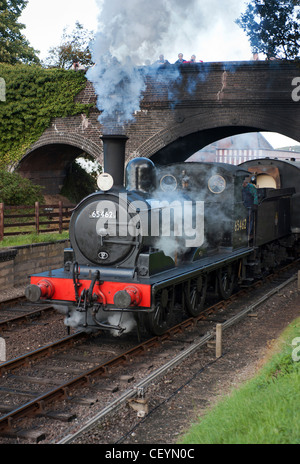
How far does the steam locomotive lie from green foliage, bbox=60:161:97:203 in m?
16.0

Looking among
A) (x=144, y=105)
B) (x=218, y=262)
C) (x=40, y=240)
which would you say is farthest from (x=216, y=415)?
(x=144, y=105)

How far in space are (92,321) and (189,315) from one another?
207 centimetres

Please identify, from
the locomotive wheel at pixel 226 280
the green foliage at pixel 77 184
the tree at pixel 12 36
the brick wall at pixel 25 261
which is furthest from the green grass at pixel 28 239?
the tree at pixel 12 36

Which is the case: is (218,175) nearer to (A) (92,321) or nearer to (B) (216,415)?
(A) (92,321)

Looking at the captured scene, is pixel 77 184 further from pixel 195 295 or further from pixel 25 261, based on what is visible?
pixel 195 295

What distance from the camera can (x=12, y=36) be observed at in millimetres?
28547

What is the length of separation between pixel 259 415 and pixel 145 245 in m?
3.33

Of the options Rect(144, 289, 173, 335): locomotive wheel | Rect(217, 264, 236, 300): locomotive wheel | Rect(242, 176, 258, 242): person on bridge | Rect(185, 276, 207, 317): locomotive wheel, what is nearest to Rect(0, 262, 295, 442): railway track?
Rect(144, 289, 173, 335): locomotive wheel

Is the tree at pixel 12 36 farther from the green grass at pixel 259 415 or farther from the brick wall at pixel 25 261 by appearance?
the green grass at pixel 259 415

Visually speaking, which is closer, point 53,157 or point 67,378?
point 67,378

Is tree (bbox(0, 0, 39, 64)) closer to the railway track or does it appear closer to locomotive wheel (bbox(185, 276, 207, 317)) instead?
locomotive wheel (bbox(185, 276, 207, 317))

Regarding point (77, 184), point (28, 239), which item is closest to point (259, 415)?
point (28, 239)

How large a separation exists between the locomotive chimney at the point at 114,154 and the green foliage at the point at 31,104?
1402 cm

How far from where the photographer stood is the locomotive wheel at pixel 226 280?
31.6 feet
